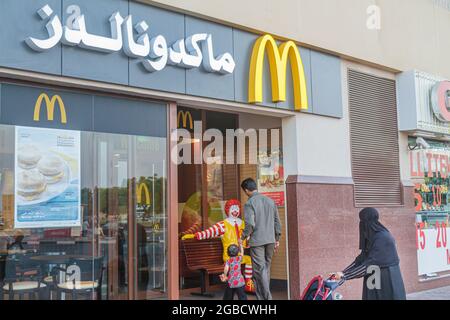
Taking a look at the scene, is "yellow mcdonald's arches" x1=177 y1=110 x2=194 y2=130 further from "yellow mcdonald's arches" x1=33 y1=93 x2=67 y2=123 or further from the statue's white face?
"yellow mcdonald's arches" x1=33 y1=93 x2=67 y2=123

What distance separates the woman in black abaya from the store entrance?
158 inches

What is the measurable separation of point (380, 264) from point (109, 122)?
12.1 ft

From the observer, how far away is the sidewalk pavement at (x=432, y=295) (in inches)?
402

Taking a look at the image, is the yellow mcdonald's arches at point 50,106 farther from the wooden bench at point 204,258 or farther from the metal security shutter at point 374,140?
the metal security shutter at point 374,140

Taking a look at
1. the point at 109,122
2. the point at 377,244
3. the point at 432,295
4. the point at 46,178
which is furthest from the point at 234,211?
the point at 432,295

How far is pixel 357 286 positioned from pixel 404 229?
183 centimetres

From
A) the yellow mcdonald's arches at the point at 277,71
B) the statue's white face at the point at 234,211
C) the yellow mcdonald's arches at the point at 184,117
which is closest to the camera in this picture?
the yellow mcdonald's arches at the point at 277,71

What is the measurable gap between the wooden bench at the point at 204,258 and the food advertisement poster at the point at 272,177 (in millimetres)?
1462

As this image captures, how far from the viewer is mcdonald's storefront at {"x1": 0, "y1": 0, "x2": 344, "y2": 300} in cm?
610

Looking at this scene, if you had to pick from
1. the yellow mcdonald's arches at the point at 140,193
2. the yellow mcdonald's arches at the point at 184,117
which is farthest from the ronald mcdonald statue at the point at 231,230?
the yellow mcdonald's arches at the point at 184,117

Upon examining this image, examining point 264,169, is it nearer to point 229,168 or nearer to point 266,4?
point 229,168

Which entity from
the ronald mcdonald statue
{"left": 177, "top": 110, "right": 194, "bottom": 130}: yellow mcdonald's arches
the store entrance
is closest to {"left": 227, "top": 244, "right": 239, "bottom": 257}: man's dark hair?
the ronald mcdonald statue

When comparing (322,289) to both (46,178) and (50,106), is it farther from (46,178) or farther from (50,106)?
(50,106)
